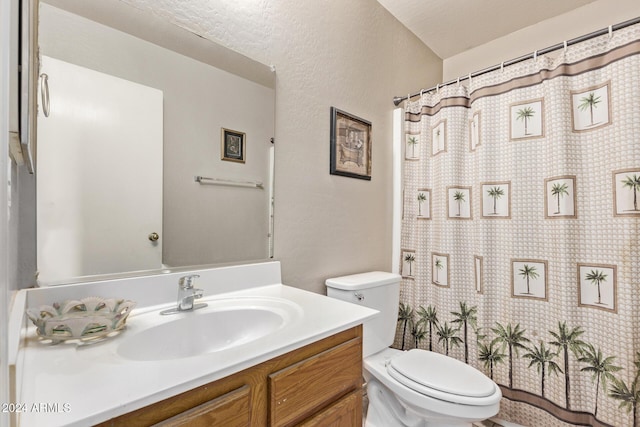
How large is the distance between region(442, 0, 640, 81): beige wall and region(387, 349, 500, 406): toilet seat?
2.19 metres

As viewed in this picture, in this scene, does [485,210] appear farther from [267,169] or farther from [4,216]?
[4,216]

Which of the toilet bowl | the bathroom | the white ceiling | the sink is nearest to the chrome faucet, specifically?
the sink

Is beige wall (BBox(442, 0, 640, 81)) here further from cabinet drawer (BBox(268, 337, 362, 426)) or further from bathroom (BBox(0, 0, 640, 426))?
cabinet drawer (BBox(268, 337, 362, 426))

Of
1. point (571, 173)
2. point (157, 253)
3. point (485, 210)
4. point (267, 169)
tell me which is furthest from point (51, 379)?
point (571, 173)

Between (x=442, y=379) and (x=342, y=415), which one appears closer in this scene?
(x=342, y=415)

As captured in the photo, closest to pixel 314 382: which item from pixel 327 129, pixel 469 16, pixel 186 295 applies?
pixel 186 295

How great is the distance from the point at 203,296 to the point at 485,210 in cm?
144

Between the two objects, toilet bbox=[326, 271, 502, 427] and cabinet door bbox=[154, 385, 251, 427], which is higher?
cabinet door bbox=[154, 385, 251, 427]

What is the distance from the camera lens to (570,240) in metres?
1.32

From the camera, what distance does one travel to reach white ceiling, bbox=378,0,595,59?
187 cm

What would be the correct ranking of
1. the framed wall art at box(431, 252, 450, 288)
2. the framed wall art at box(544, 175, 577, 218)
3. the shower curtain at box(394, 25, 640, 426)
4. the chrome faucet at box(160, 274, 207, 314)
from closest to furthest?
the chrome faucet at box(160, 274, 207, 314) → the shower curtain at box(394, 25, 640, 426) → the framed wall art at box(544, 175, 577, 218) → the framed wall art at box(431, 252, 450, 288)

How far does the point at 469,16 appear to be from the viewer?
199 cm

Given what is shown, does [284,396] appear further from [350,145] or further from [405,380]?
[350,145]

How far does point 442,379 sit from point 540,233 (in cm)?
83
